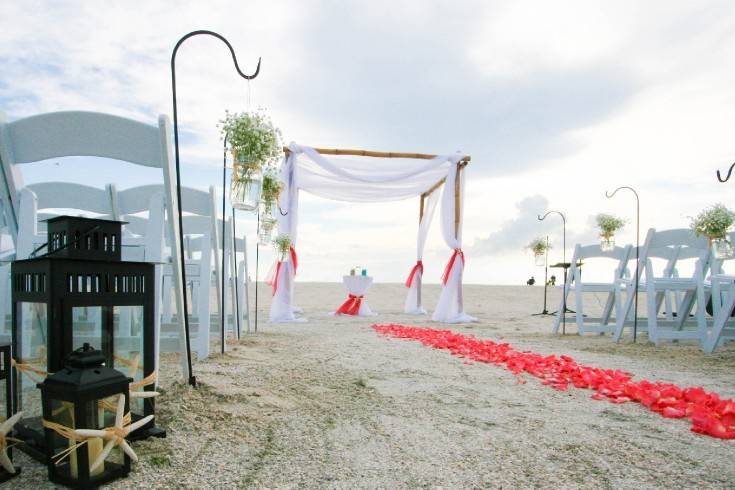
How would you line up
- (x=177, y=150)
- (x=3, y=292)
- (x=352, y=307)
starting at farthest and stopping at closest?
(x=352, y=307) → (x=3, y=292) → (x=177, y=150)

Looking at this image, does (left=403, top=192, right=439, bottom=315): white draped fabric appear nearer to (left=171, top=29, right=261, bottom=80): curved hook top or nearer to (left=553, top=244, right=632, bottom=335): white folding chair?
(left=553, top=244, right=632, bottom=335): white folding chair

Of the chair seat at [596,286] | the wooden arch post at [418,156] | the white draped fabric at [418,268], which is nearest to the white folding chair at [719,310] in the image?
the chair seat at [596,286]

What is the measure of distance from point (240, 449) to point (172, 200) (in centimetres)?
103

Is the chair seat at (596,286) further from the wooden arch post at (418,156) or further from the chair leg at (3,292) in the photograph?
the chair leg at (3,292)

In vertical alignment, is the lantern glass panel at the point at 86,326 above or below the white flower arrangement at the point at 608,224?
below

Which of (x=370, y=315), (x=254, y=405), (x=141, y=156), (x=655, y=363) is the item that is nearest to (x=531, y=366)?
(x=655, y=363)

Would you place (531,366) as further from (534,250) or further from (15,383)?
(534,250)

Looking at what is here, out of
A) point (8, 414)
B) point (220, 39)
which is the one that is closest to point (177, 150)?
point (220, 39)

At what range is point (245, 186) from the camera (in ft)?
9.70

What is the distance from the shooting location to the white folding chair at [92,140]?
204cm

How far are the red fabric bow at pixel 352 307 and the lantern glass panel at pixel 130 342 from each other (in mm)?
7436

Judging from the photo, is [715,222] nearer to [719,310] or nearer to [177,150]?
[719,310]

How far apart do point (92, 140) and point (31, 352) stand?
0.86 metres

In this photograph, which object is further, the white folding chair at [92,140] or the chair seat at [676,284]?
the chair seat at [676,284]
